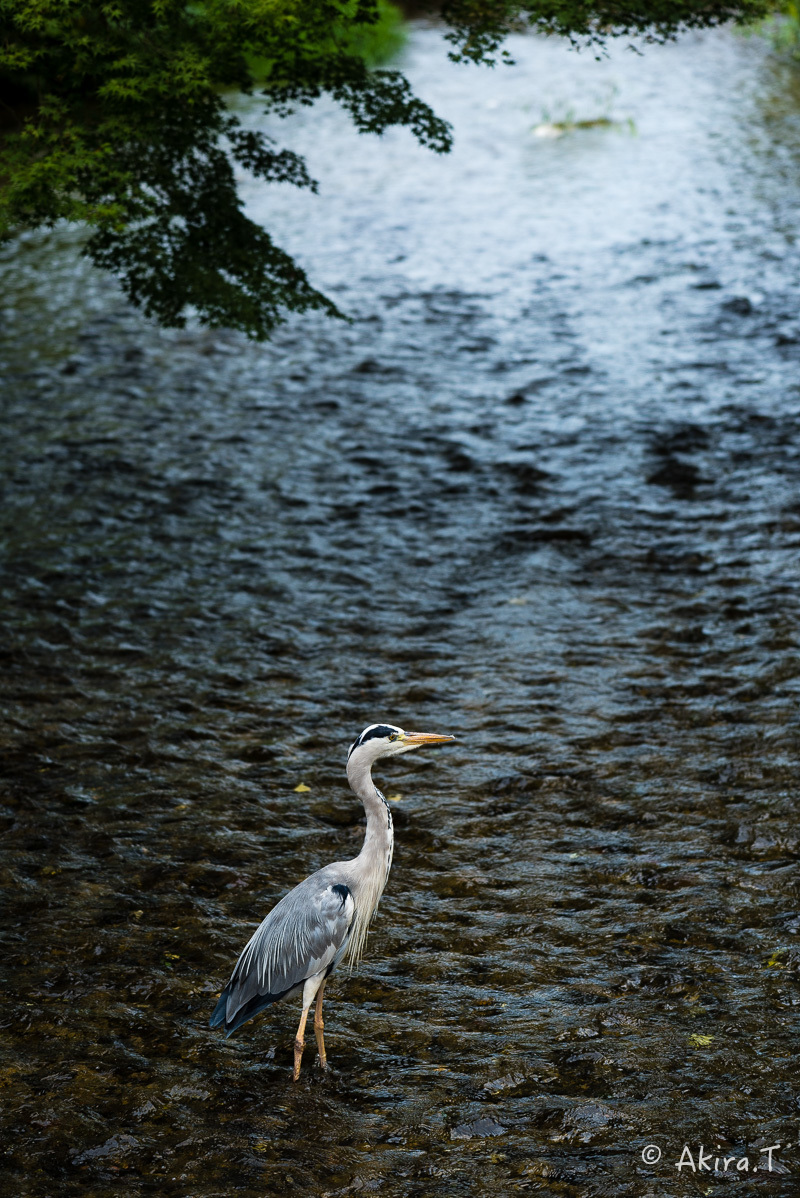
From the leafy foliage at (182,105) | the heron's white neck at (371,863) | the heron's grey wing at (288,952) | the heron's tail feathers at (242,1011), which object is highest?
the leafy foliage at (182,105)

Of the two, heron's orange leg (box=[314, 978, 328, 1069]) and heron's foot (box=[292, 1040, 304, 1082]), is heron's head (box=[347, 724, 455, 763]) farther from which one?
heron's foot (box=[292, 1040, 304, 1082])

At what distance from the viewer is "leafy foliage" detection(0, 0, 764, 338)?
6438 mm

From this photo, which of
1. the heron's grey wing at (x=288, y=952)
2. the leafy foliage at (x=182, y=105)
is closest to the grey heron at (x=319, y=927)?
the heron's grey wing at (x=288, y=952)

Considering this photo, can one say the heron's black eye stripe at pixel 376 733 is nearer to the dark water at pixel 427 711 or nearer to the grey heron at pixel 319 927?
the grey heron at pixel 319 927

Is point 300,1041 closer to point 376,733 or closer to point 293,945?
point 293,945

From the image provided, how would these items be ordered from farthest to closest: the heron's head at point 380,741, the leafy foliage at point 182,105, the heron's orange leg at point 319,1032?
1. the leafy foliage at point 182,105
2. the heron's head at point 380,741
3. the heron's orange leg at point 319,1032

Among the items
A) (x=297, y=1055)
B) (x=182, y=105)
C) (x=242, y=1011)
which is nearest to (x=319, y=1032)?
(x=297, y=1055)

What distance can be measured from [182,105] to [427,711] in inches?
155

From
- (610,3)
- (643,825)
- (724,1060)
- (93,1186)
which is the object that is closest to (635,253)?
(610,3)

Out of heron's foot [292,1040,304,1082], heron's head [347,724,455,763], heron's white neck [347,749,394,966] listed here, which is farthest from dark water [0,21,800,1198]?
heron's head [347,724,455,763]

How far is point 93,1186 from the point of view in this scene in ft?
12.0

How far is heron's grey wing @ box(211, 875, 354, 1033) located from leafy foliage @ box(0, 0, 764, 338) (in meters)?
3.91

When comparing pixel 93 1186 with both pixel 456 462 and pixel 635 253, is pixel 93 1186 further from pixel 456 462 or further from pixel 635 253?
pixel 635 253

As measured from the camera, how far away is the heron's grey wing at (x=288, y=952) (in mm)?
4027
